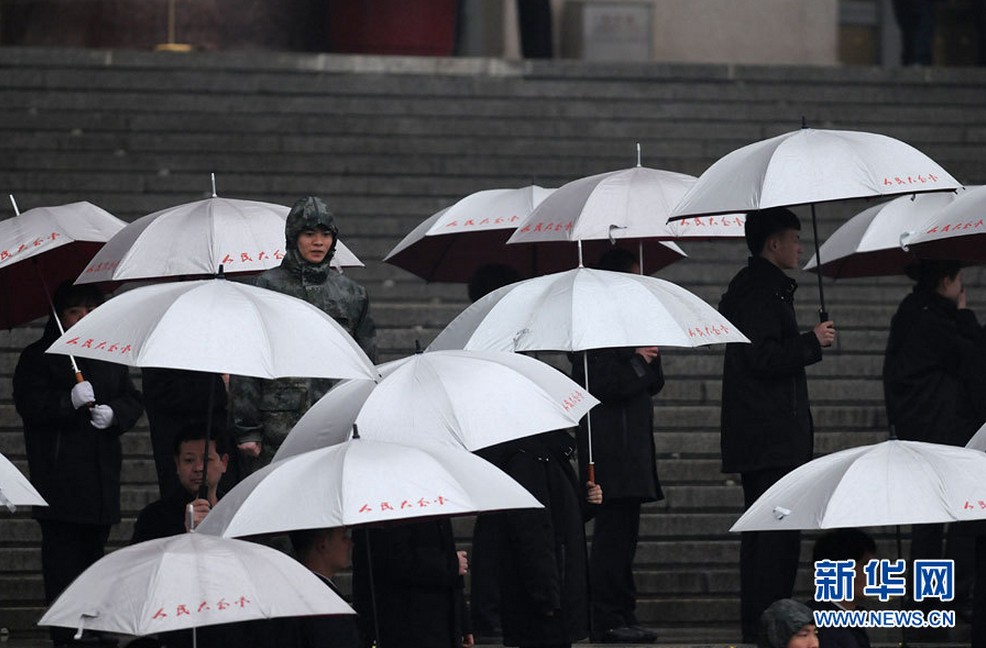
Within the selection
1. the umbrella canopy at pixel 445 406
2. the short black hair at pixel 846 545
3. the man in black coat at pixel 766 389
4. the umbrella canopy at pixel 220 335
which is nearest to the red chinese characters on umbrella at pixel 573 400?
the umbrella canopy at pixel 445 406

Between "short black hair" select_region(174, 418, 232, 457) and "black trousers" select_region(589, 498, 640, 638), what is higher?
"short black hair" select_region(174, 418, 232, 457)

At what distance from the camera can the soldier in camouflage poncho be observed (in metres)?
9.31

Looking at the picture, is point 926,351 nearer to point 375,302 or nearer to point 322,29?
point 375,302

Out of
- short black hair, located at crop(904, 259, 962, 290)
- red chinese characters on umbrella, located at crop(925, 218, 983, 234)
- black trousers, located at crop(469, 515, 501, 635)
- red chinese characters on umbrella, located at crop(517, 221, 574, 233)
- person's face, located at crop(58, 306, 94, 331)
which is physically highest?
red chinese characters on umbrella, located at crop(517, 221, 574, 233)

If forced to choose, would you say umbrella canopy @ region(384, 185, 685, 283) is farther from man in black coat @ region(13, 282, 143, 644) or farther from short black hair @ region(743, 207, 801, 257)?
man in black coat @ region(13, 282, 143, 644)

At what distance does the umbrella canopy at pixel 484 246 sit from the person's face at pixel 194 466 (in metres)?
2.82

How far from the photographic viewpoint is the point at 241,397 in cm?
938

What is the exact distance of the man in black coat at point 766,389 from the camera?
10.1 meters

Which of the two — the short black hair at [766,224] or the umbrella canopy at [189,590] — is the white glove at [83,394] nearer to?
the short black hair at [766,224]

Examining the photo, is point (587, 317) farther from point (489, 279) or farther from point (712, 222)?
point (712, 222)

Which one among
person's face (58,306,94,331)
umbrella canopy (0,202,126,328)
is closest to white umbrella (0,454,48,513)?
person's face (58,306,94,331)

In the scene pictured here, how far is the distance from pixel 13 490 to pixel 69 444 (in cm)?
270

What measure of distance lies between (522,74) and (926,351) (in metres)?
8.52

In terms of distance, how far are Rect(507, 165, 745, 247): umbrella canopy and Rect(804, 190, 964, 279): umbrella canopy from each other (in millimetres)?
613
